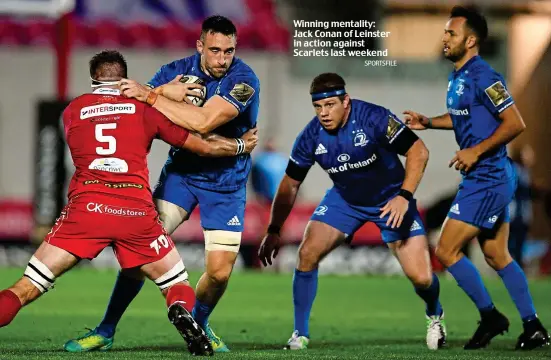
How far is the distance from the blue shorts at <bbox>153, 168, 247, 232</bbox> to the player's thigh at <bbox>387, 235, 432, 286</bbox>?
1.32 m

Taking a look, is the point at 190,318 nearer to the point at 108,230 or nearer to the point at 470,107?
the point at 108,230

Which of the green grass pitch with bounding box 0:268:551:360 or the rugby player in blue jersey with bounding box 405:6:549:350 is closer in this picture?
the green grass pitch with bounding box 0:268:551:360

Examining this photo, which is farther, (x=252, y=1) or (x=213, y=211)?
(x=252, y=1)

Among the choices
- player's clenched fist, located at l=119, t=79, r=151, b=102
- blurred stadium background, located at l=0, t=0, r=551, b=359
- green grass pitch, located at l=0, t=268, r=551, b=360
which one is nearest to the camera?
player's clenched fist, located at l=119, t=79, r=151, b=102

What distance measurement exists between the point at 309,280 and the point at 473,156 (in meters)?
1.57

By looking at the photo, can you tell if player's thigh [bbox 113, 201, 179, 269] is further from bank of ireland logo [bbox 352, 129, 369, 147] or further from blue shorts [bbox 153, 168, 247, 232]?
bank of ireland logo [bbox 352, 129, 369, 147]

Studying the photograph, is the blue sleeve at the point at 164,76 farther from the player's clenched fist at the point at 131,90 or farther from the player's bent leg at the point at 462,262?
the player's bent leg at the point at 462,262

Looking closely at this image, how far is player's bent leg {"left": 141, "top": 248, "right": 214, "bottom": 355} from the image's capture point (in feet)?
21.9

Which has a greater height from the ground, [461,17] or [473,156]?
[461,17]

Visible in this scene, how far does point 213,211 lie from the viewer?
809cm

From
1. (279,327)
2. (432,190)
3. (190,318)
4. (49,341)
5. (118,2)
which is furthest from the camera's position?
(432,190)

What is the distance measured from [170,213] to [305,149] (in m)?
1.20

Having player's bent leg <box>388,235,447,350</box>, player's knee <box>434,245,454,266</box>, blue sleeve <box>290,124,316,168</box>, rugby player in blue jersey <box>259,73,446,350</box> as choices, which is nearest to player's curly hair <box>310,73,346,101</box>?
rugby player in blue jersey <box>259,73,446,350</box>

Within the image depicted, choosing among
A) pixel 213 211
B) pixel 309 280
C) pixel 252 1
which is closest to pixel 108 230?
pixel 213 211
